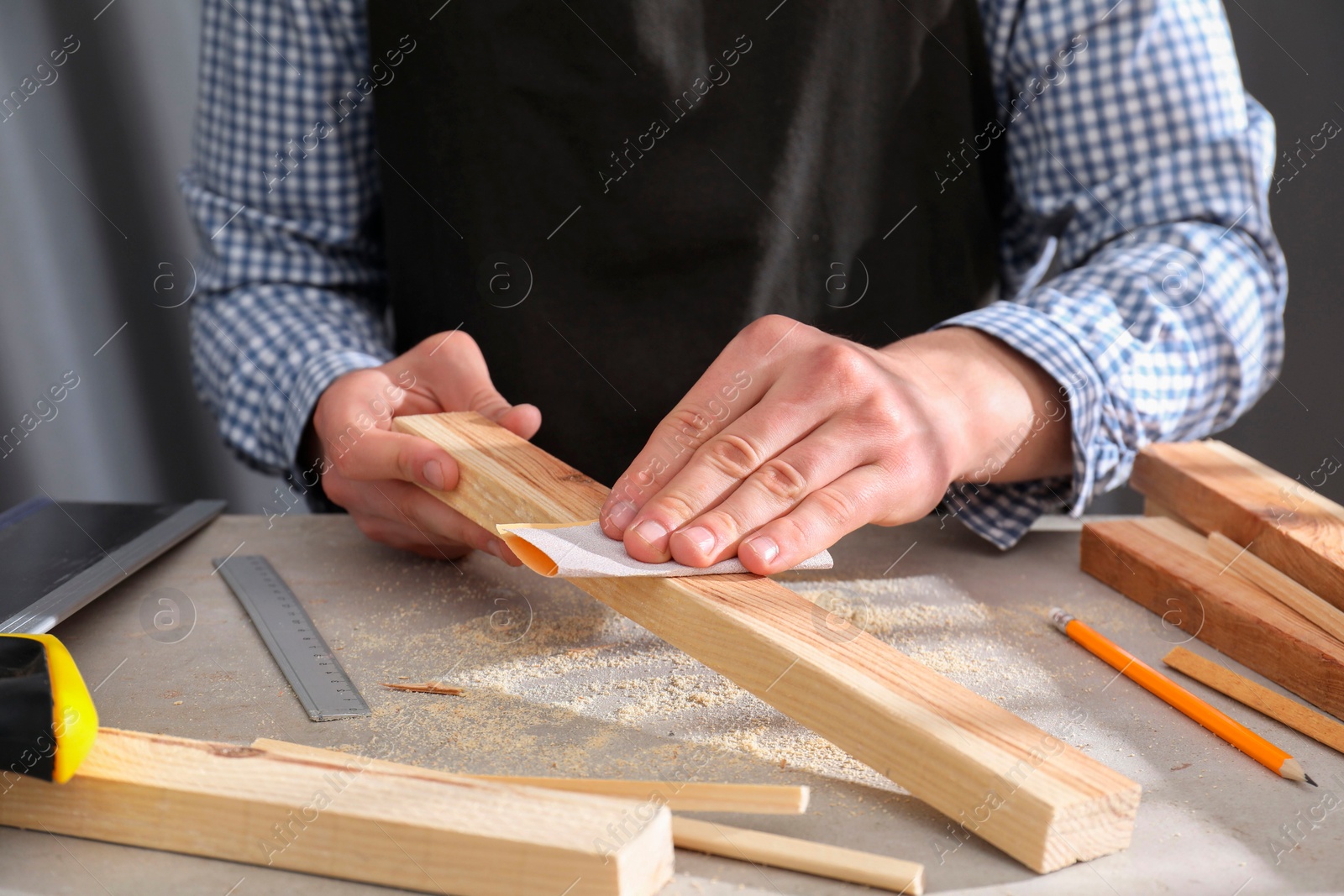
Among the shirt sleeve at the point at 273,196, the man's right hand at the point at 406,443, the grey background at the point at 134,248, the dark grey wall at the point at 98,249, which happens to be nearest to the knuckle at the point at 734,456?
the man's right hand at the point at 406,443

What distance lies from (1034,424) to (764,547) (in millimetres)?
541

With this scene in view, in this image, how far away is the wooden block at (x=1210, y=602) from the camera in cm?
96

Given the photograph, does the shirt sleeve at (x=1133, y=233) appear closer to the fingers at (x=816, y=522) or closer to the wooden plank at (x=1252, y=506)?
the wooden plank at (x=1252, y=506)

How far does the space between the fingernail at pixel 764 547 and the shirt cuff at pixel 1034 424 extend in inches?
17.8

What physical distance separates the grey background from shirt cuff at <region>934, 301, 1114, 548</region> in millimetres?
1261

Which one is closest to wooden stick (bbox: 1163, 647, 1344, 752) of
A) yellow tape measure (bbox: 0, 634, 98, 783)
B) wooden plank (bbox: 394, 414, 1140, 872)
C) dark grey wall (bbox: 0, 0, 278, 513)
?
wooden plank (bbox: 394, 414, 1140, 872)

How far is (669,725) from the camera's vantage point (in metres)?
0.95

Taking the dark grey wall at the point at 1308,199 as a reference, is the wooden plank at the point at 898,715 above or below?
above

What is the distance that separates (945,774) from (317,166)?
5.14ft

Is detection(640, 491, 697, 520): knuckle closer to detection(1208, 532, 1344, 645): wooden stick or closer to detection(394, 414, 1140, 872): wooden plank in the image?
detection(394, 414, 1140, 872): wooden plank

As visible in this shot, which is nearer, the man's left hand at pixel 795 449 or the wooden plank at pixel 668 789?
the wooden plank at pixel 668 789

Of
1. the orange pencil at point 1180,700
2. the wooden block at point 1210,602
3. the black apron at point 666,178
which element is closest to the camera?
the orange pencil at point 1180,700

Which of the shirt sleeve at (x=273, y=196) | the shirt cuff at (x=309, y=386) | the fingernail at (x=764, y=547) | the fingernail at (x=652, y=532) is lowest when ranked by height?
the fingernail at (x=764, y=547)

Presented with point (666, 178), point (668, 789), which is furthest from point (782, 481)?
point (666, 178)
